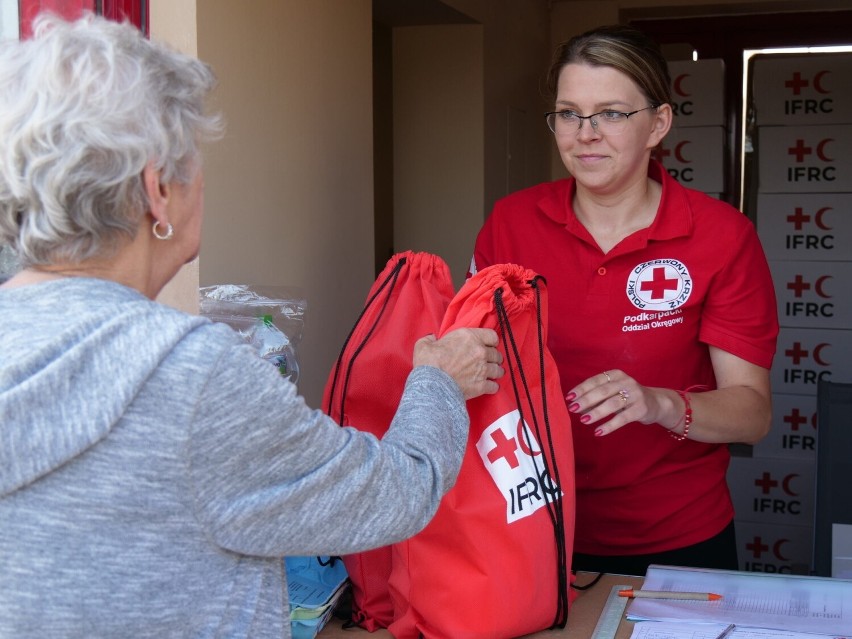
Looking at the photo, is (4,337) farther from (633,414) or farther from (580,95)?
(580,95)

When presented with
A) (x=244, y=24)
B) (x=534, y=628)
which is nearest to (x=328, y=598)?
(x=534, y=628)

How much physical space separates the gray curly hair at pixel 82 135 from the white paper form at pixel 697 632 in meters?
0.80

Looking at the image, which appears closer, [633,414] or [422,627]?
[422,627]

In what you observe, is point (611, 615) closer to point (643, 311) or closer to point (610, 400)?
point (610, 400)

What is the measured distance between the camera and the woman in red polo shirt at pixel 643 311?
164 cm

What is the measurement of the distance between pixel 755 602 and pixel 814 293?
7.88 ft

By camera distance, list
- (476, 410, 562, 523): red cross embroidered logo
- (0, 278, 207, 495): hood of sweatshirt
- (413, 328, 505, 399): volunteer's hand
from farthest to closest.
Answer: (476, 410, 562, 523): red cross embroidered logo → (413, 328, 505, 399): volunteer's hand → (0, 278, 207, 495): hood of sweatshirt

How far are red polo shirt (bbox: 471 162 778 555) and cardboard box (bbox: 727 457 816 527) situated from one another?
1801 mm

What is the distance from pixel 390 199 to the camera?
144 inches

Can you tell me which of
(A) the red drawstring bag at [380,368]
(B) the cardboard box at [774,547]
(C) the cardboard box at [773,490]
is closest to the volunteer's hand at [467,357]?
(A) the red drawstring bag at [380,368]

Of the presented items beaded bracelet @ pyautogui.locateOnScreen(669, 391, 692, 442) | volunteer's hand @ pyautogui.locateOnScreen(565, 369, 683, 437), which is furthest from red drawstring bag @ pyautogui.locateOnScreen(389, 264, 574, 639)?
beaded bracelet @ pyautogui.locateOnScreen(669, 391, 692, 442)

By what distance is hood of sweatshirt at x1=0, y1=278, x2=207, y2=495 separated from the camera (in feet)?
2.52

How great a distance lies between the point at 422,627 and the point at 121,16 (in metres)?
0.88

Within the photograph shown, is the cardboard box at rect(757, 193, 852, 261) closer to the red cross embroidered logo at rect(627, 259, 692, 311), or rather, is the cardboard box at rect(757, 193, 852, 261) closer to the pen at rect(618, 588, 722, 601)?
the red cross embroidered logo at rect(627, 259, 692, 311)
